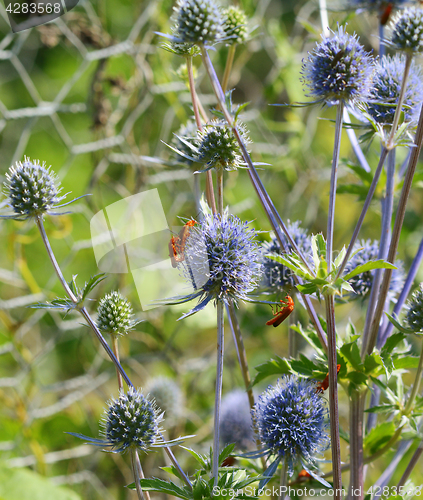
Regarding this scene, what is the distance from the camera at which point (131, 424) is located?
2.26ft

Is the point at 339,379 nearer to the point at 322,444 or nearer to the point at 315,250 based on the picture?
the point at 322,444

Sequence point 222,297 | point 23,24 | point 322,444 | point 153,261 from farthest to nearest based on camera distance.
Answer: point 23,24 < point 153,261 < point 322,444 < point 222,297

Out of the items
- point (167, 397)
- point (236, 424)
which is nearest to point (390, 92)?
point (236, 424)

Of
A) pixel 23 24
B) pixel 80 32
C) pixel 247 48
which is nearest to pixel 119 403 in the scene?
pixel 23 24

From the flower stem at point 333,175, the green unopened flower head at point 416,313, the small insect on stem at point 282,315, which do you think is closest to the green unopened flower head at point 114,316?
the small insect on stem at point 282,315

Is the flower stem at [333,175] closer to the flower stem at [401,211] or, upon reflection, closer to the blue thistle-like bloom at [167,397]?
the flower stem at [401,211]

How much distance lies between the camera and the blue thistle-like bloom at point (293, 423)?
29.5 inches

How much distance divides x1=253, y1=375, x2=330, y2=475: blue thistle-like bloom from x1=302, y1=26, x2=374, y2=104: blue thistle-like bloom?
48 centimetres

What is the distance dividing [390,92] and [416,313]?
40cm

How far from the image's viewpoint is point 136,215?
944mm

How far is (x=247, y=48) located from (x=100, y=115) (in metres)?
0.77

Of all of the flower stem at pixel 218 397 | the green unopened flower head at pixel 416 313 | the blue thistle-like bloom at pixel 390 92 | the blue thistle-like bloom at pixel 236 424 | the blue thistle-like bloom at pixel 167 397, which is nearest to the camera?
the flower stem at pixel 218 397

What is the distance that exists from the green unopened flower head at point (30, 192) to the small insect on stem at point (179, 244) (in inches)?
7.5

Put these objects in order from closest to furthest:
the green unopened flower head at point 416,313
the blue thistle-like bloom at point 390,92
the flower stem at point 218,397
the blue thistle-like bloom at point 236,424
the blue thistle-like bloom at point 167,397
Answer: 1. the flower stem at point 218,397
2. the green unopened flower head at point 416,313
3. the blue thistle-like bloom at point 390,92
4. the blue thistle-like bloom at point 236,424
5. the blue thistle-like bloom at point 167,397
